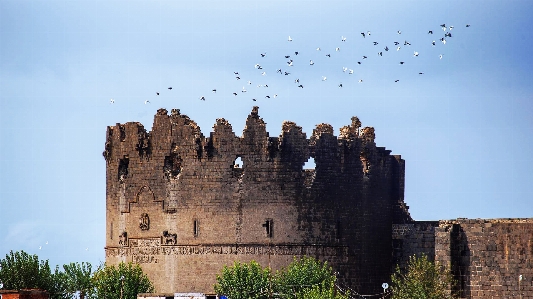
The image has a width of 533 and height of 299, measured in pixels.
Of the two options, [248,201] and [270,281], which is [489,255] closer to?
[270,281]

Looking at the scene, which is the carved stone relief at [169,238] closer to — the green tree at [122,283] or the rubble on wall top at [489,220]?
the green tree at [122,283]

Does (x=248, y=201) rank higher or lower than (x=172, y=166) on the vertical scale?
lower

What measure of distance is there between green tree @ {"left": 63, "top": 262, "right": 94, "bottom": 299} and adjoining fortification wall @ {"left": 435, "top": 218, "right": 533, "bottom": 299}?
14981 millimetres

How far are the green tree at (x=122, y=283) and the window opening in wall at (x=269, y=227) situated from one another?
17.0ft

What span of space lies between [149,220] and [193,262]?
263 cm

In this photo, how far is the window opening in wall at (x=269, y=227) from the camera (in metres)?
69.8

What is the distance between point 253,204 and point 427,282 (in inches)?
325

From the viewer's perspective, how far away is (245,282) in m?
68.0

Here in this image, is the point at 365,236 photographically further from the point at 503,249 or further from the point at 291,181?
the point at 503,249

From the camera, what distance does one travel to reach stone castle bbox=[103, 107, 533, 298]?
70000 mm

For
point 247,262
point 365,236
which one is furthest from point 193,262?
point 365,236

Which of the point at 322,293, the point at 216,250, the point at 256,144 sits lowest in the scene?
the point at 322,293

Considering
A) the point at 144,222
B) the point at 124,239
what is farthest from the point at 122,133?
the point at 124,239

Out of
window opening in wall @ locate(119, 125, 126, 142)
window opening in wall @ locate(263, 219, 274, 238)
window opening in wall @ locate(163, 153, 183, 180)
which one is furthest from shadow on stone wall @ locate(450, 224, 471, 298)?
window opening in wall @ locate(119, 125, 126, 142)
